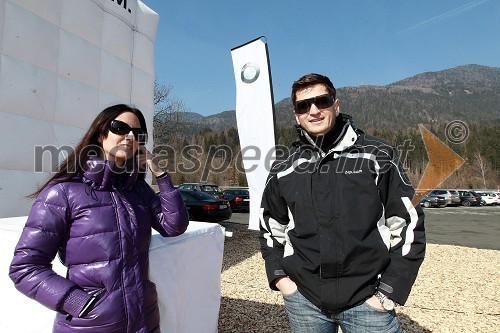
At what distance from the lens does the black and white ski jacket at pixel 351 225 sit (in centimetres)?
150

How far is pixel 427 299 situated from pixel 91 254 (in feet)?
15.8

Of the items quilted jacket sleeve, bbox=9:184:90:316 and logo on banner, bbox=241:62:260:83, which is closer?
quilted jacket sleeve, bbox=9:184:90:316

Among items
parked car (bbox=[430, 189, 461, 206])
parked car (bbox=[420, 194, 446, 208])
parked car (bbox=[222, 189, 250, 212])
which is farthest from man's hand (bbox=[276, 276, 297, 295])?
parked car (bbox=[430, 189, 461, 206])

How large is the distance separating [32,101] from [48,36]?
83cm

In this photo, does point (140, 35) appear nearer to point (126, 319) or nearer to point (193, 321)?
point (193, 321)

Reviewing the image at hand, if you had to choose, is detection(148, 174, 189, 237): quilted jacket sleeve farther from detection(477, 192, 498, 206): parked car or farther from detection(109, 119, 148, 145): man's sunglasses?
detection(477, 192, 498, 206): parked car

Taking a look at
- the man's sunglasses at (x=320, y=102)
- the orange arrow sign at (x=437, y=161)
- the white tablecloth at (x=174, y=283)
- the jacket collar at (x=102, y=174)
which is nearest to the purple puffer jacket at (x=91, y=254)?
the jacket collar at (x=102, y=174)

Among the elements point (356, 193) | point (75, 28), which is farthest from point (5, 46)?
point (356, 193)

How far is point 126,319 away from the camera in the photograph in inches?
57.0

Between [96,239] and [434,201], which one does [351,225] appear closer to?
[96,239]

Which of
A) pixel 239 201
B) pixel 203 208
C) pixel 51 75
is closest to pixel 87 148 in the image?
pixel 51 75

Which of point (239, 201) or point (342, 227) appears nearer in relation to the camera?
point (342, 227)

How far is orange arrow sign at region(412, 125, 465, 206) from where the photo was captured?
1.74m

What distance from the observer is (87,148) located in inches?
62.9
